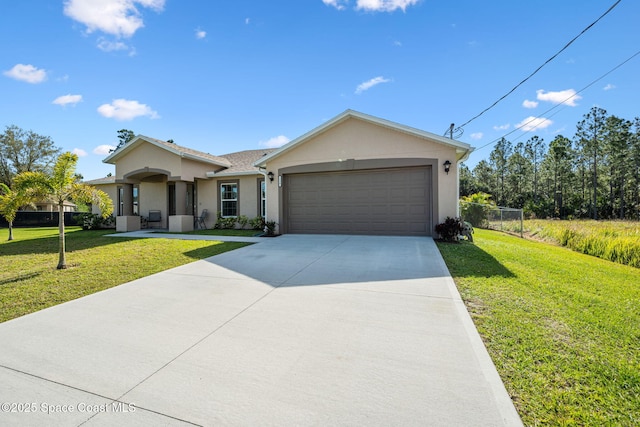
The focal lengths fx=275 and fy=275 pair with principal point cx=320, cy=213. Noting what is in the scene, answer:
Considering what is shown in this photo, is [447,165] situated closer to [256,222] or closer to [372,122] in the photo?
[372,122]

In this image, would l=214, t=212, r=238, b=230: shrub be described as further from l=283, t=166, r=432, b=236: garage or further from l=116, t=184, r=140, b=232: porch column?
l=116, t=184, r=140, b=232: porch column

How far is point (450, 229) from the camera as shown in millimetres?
9023

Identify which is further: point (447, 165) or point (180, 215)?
point (180, 215)

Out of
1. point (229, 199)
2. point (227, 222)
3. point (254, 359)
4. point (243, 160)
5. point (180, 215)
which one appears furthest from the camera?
point (243, 160)

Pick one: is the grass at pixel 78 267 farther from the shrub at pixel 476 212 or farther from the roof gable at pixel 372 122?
the shrub at pixel 476 212

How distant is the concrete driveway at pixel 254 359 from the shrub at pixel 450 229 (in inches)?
188

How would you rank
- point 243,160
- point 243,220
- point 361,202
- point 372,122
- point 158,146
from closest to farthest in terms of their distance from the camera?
point 372,122 < point 361,202 < point 158,146 < point 243,220 < point 243,160

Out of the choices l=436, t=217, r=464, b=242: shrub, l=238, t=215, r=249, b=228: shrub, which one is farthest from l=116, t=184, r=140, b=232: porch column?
l=436, t=217, r=464, b=242: shrub

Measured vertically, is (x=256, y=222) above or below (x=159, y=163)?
below

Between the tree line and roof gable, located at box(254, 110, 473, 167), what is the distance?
3652 cm

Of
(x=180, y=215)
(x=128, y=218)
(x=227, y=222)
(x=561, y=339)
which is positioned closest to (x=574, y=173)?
(x=227, y=222)

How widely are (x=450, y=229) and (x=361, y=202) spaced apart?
3315 millimetres

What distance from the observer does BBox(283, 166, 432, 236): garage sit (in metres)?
10.1

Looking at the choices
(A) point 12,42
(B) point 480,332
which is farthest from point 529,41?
(A) point 12,42
